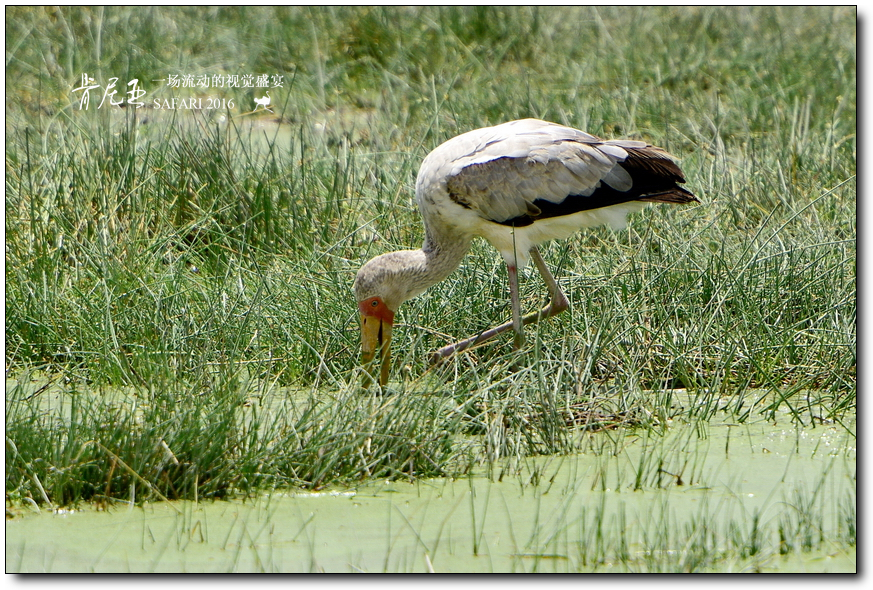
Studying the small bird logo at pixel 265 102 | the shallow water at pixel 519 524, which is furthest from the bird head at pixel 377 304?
the small bird logo at pixel 265 102

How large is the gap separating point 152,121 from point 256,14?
2.28 meters

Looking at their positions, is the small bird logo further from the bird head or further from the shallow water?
the shallow water

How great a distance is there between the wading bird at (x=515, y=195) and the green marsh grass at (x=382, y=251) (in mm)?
243

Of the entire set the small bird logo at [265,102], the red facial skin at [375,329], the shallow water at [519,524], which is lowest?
the shallow water at [519,524]

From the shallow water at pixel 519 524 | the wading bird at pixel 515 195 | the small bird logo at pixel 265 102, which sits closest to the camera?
the shallow water at pixel 519 524

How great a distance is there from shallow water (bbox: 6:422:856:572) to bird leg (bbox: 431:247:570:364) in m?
0.96

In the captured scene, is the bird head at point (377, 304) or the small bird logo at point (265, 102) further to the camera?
the small bird logo at point (265, 102)

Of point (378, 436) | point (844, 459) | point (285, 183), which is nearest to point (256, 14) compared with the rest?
point (285, 183)

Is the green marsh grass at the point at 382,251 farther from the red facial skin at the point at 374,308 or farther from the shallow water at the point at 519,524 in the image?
the red facial skin at the point at 374,308

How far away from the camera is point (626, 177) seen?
4.94 metres

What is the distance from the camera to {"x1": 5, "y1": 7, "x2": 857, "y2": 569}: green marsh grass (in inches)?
150

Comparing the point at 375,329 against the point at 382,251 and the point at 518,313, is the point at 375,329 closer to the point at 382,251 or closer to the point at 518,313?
the point at 518,313

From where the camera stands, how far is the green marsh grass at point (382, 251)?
382cm

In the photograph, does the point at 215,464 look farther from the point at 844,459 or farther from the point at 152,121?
the point at 152,121
